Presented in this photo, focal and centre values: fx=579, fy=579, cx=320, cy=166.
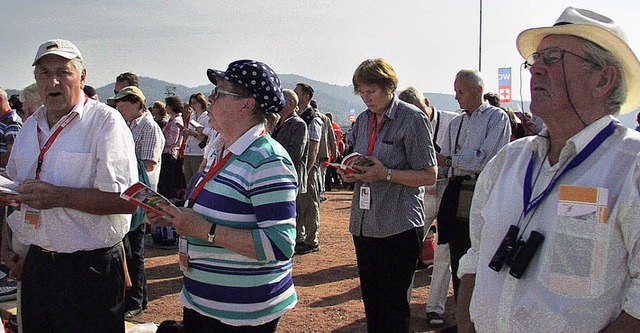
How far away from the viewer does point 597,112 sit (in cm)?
199

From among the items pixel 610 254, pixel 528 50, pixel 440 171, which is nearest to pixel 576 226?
pixel 610 254

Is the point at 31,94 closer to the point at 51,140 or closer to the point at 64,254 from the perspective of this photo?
the point at 51,140

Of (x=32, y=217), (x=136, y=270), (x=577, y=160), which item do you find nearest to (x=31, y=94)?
(x=136, y=270)

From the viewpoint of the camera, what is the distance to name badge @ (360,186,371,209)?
3883 mm

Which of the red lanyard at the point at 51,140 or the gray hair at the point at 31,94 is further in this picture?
the gray hair at the point at 31,94

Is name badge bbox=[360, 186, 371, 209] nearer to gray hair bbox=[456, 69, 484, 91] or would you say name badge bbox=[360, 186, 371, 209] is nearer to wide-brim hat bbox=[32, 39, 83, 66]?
gray hair bbox=[456, 69, 484, 91]

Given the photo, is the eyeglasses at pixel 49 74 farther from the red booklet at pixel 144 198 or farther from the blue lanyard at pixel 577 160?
the blue lanyard at pixel 577 160

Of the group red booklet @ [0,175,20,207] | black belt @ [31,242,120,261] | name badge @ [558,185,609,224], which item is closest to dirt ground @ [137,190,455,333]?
black belt @ [31,242,120,261]

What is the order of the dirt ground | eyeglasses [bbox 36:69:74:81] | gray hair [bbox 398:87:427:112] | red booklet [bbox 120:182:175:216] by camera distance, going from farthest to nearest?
1. the dirt ground
2. gray hair [bbox 398:87:427:112]
3. eyeglasses [bbox 36:69:74:81]
4. red booklet [bbox 120:182:175:216]

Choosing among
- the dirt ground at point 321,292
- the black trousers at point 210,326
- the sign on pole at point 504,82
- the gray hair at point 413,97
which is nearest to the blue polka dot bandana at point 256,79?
the black trousers at point 210,326

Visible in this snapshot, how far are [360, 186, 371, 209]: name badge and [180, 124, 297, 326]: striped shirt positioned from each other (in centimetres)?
123

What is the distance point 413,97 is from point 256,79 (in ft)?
9.76

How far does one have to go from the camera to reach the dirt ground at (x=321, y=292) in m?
5.66

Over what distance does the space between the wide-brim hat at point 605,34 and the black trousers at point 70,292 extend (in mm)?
2498
